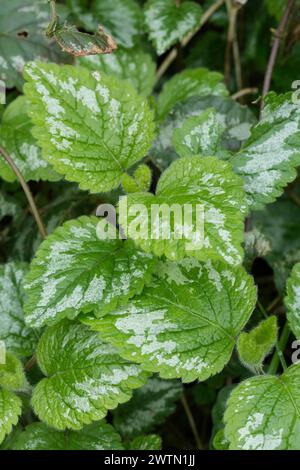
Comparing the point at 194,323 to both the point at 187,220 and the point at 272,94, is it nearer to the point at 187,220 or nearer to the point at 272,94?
the point at 187,220

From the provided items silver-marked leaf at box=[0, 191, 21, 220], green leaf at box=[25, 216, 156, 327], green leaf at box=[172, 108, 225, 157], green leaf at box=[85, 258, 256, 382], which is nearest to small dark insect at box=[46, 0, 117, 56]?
green leaf at box=[172, 108, 225, 157]

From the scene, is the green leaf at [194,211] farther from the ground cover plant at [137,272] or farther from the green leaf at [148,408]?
the green leaf at [148,408]

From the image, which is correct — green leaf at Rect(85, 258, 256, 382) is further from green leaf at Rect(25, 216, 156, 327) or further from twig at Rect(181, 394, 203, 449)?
twig at Rect(181, 394, 203, 449)

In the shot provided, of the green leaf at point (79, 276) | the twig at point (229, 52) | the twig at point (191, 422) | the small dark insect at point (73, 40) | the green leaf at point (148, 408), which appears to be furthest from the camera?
the twig at point (229, 52)

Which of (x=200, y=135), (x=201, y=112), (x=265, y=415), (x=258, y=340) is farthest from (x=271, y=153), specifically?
(x=265, y=415)

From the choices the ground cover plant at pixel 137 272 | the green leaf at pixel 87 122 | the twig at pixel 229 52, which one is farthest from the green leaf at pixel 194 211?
the twig at pixel 229 52
